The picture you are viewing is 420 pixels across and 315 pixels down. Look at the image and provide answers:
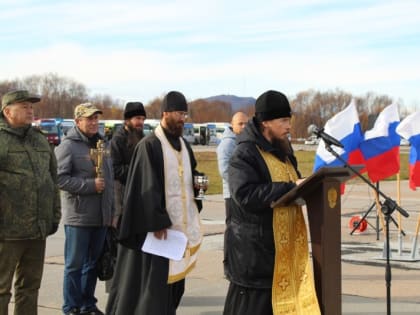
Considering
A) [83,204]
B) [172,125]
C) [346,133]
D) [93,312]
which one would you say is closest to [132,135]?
[83,204]

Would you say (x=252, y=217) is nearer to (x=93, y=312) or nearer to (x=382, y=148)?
(x=93, y=312)

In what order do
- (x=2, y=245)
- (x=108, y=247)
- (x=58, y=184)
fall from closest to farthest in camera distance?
(x=2, y=245) < (x=58, y=184) < (x=108, y=247)

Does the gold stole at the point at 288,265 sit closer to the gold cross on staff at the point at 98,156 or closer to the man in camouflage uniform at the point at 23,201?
the man in camouflage uniform at the point at 23,201

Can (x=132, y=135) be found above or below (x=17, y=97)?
below

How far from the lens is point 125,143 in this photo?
6871mm

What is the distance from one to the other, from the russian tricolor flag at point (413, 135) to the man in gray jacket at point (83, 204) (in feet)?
15.2

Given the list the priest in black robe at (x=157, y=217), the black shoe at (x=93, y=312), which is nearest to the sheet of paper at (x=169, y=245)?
the priest in black robe at (x=157, y=217)

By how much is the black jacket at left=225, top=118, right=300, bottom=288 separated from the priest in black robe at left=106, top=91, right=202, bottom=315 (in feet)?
2.99

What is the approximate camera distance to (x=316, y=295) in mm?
4250

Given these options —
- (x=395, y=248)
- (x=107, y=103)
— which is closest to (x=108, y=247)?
(x=395, y=248)

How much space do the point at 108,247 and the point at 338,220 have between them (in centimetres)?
289

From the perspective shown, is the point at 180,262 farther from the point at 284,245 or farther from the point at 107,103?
the point at 107,103

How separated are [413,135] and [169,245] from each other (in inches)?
206

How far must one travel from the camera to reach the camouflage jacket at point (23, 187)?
509 centimetres
